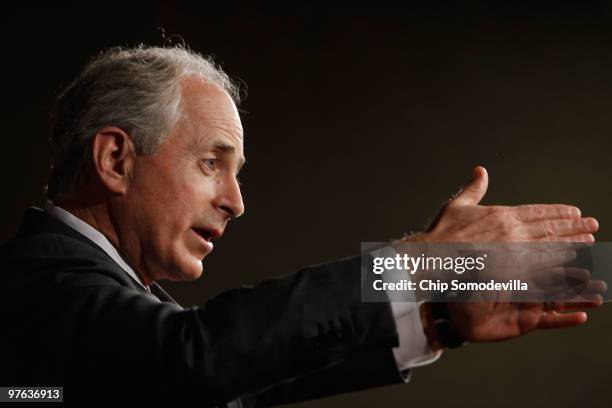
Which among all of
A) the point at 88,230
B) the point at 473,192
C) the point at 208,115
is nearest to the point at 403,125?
the point at 208,115

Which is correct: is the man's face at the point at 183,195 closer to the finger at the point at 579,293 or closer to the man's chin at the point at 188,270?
the man's chin at the point at 188,270

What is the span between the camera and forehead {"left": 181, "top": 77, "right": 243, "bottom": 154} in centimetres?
120

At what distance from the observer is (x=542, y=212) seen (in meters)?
0.80

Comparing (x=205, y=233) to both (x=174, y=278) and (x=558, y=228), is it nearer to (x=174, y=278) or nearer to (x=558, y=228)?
(x=174, y=278)

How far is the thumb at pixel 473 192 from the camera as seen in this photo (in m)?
0.83

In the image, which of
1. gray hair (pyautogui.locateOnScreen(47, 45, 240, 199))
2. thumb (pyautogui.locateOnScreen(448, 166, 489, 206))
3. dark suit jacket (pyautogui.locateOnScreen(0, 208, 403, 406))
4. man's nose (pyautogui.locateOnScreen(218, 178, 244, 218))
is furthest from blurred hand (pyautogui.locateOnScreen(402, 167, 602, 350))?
gray hair (pyautogui.locateOnScreen(47, 45, 240, 199))

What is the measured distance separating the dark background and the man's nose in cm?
177

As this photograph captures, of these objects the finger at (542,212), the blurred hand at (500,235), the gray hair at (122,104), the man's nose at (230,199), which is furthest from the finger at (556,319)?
the gray hair at (122,104)

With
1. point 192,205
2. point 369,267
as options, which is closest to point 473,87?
point 192,205

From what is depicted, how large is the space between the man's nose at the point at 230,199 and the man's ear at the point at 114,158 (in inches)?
6.1

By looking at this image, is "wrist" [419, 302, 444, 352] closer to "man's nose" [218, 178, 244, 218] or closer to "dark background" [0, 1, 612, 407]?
"man's nose" [218, 178, 244, 218]

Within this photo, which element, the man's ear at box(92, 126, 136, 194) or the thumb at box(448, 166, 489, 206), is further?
the man's ear at box(92, 126, 136, 194)

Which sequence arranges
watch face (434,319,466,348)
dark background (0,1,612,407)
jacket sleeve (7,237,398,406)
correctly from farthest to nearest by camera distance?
dark background (0,1,612,407), watch face (434,319,466,348), jacket sleeve (7,237,398,406)

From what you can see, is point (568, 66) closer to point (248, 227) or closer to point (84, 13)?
point (248, 227)
